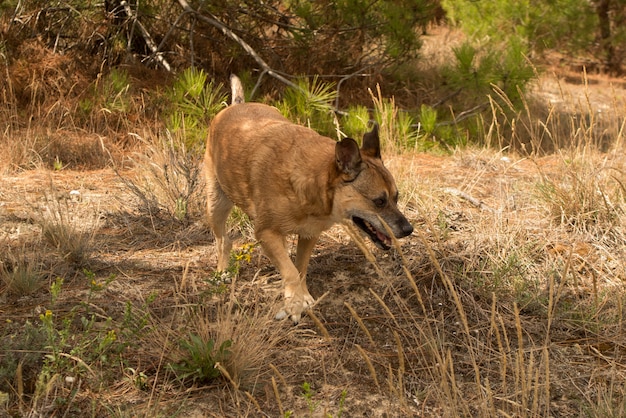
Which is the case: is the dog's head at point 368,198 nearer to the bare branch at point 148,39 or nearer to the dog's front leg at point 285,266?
the dog's front leg at point 285,266

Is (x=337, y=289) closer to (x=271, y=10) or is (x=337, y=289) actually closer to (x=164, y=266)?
(x=164, y=266)

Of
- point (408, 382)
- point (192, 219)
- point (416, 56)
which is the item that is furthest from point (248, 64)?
point (408, 382)

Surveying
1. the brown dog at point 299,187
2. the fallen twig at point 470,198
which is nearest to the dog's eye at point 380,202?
the brown dog at point 299,187

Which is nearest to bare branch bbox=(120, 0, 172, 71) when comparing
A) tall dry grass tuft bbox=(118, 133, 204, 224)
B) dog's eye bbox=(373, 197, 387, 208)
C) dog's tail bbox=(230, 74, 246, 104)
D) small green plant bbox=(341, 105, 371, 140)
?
small green plant bbox=(341, 105, 371, 140)

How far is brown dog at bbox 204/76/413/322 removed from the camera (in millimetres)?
4438

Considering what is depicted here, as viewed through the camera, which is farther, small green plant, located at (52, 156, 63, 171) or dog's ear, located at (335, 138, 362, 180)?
small green plant, located at (52, 156, 63, 171)

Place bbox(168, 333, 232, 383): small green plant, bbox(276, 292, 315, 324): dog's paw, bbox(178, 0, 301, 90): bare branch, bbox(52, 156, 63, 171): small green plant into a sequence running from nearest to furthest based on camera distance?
bbox(168, 333, 232, 383): small green plant
bbox(276, 292, 315, 324): dog's paw
bbox(52, 156, 63, 171): small green plant
bbox(178, 0, 301, 90): bare branch

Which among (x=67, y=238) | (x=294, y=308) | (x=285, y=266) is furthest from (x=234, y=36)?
(x=294, y=308)

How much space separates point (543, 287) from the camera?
194 inches

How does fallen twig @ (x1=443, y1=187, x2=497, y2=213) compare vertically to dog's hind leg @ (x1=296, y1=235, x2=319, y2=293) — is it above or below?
below

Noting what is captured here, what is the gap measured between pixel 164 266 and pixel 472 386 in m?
2.38

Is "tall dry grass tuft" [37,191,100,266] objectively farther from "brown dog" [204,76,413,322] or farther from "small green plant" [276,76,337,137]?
"small green plant" [276,76,337,137]

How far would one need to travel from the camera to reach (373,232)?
4.50 m

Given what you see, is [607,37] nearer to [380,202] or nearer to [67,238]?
[380,202]
